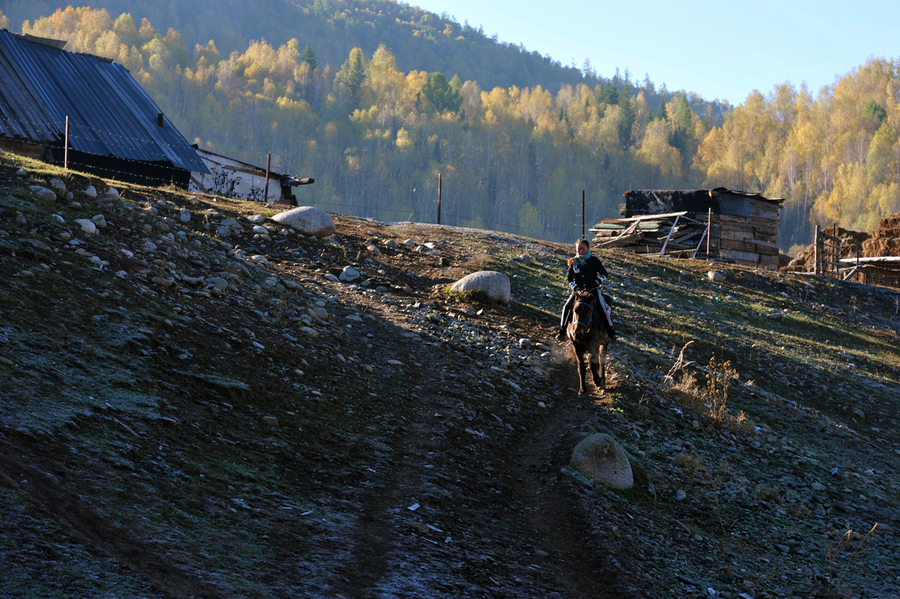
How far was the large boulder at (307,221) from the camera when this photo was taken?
52.7 ft

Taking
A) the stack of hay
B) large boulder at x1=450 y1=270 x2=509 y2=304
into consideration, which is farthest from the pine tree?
large boulder at x1=450 y1=270 x2=509 y2=304

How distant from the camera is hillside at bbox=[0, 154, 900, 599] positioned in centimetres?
436

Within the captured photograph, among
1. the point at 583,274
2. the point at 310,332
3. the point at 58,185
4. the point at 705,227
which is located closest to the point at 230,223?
the point at 58,185

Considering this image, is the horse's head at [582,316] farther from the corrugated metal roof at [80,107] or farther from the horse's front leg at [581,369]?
the corrugated metal roof at [80,107]

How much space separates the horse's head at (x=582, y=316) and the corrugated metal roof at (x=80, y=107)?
2010cm

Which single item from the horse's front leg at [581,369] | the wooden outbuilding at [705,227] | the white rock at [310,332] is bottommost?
the horse's front leg at [581,369]

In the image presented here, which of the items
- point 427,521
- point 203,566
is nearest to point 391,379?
point 427,521

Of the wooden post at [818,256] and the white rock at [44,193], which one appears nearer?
the white rock at [44,193]

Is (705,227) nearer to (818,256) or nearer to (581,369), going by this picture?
(818,256)

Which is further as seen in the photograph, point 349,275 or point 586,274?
point 349,275

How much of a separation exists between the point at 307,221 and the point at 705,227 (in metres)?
21.9

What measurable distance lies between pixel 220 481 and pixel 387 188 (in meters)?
103

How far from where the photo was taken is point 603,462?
759 centimetres

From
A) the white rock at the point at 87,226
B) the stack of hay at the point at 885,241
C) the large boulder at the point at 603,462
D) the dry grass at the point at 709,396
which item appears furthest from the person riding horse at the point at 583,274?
the stack of hay at the point at 885,241
